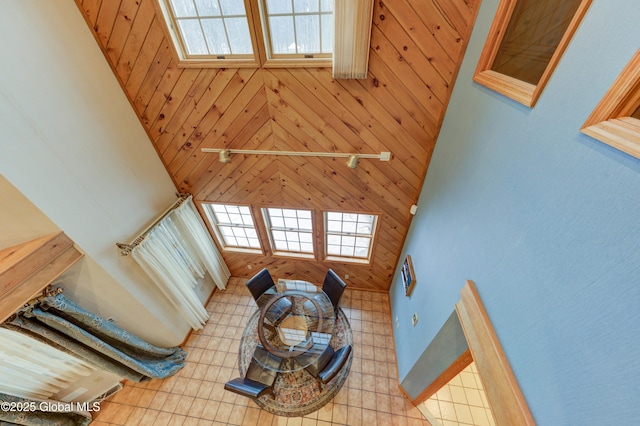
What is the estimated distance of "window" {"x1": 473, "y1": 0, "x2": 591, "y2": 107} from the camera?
1.09 meters

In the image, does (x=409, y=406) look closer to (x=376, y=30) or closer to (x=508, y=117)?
(x=508, y=117)

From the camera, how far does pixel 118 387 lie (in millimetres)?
3258

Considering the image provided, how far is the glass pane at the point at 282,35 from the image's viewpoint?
2273mm

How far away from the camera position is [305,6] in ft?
7.20

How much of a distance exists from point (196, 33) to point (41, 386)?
4136 millimetres

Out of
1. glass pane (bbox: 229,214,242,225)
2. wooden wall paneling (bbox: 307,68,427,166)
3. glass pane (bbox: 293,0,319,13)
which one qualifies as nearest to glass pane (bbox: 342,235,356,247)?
wooden wall paneling (bbox: 307,68,427,166)

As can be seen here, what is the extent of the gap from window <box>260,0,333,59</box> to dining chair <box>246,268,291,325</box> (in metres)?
2.97

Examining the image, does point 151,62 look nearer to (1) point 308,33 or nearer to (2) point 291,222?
(1) point 308,33

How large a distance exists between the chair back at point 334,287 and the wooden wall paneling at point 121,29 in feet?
12.0

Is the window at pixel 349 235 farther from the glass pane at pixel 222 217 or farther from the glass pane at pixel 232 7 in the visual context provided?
the glass pane at pixel 232 7

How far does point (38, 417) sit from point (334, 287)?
3.53 meters

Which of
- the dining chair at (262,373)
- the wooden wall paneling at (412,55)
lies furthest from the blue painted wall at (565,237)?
the dining chair at (262,373)

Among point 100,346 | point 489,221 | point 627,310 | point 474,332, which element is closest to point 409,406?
point 474,332

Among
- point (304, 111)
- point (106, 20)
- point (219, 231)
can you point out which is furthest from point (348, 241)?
point (106, 20)
